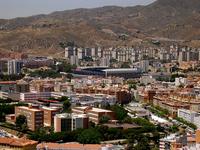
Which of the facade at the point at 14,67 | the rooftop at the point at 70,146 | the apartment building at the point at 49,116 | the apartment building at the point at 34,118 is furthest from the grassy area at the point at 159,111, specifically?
the facade at the point at 14,67

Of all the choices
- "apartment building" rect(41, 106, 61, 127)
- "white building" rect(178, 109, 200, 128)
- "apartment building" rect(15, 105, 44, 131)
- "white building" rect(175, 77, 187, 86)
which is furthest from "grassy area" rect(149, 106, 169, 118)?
"white building" rect(175, 77, 187, 86)

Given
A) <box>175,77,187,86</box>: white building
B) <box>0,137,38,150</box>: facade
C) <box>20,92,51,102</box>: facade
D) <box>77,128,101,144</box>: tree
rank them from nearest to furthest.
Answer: <box>0,137,38,150</box>: facade < <box>77,128,101,144</box>: tree < <box>20,92,51,102</box>: facade < <box>175,77,187,86</box>: white building

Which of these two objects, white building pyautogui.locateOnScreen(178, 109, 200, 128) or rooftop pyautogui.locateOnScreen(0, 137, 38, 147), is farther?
white building pyautogui.locateOnScreen(178, 109, 200, 128)

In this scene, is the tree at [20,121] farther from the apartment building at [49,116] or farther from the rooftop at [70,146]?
the rooftop at [70,146]

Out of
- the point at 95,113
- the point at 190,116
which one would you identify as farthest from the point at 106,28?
the point at 95,113

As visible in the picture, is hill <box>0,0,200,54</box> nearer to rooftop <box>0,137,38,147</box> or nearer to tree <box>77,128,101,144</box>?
tree <box>77,128,101,144</box>
